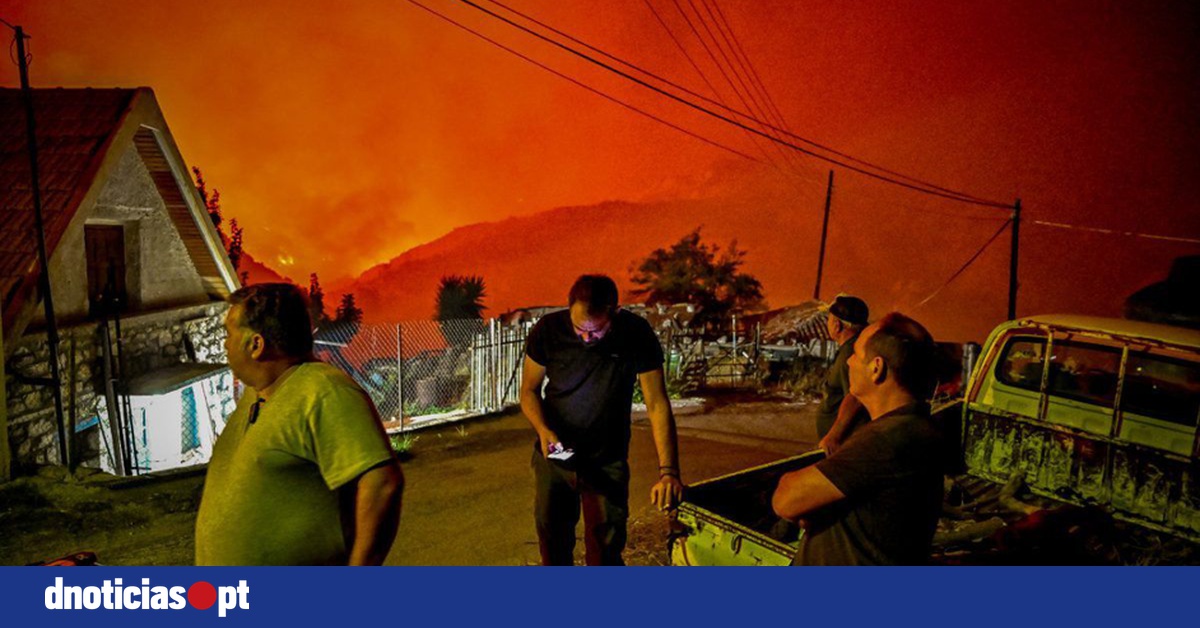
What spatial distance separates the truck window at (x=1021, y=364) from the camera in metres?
5.57

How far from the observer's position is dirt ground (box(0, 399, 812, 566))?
5391 millimetres

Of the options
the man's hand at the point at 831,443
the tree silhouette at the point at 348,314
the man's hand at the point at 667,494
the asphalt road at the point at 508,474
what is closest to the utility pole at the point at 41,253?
the asphalt road at the point at 508,474

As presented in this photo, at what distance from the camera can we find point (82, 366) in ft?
25.8

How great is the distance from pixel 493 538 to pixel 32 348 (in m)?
5.53

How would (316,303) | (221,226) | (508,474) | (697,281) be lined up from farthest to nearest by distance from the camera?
1. (697,281)
2. (316,303)
3. (221,226)
4. (508,474)

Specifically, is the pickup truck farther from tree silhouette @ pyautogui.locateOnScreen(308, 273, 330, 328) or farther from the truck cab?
tree silhouette @ pyautogui.locateOnScreen(308, 273, 330, 328)

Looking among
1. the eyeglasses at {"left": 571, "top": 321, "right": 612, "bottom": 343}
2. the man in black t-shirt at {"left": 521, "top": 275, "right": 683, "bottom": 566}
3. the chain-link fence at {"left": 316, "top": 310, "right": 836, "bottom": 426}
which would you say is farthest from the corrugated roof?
the eyeglasses at {"left": 571, "top": 321, "right": 612, "bottom": 343}

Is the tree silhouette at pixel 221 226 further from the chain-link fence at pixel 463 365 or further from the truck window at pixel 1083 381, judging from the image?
the truck window at pixel 1083 381

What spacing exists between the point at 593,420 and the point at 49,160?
787 cm

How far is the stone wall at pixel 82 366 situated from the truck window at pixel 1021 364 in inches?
370

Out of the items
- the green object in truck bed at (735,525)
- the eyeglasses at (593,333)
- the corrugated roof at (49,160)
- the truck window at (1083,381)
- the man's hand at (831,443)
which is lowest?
the green object in truck bed at (735,525)

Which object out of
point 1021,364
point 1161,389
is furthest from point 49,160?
point 1161,389

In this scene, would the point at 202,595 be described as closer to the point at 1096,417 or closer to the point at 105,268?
the point at 1096,417

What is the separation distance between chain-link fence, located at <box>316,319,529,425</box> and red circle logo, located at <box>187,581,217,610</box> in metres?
6.89
